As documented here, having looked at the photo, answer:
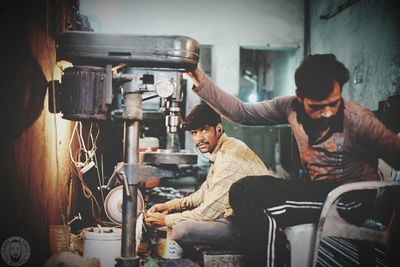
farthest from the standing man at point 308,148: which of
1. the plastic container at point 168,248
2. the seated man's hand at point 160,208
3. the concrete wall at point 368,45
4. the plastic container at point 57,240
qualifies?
the concrete wall at point 368,45

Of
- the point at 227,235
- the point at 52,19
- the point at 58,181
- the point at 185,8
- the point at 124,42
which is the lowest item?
the point at 227,235

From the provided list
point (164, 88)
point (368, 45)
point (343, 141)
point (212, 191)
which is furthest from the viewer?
point (368, 45)

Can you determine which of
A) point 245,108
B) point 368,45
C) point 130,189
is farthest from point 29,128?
point 368,45

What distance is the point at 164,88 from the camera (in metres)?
2.89

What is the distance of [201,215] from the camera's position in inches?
148

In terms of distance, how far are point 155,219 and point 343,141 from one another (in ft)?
6.95

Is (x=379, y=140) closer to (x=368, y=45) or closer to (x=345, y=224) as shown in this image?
(x=345, y=224)

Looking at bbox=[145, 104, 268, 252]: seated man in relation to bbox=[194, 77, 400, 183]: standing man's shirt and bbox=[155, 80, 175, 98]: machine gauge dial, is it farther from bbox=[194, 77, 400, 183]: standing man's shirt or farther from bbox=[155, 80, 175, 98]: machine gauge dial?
bbox=[155, 80, 175, 98]: machine gauge dial

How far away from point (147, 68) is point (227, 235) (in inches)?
77.0

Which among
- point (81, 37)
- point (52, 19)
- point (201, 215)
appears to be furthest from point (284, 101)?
point (52, 19)

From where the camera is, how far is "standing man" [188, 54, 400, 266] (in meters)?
3.06

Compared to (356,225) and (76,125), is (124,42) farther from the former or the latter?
(356,225)

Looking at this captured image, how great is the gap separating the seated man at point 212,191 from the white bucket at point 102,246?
66cm

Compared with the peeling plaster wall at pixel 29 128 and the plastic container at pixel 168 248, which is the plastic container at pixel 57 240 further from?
the plastic container at pixel 168 248
